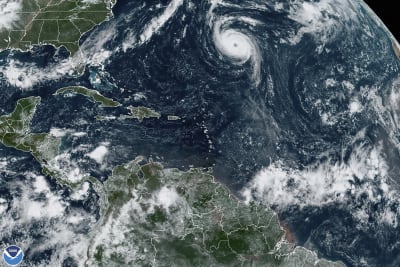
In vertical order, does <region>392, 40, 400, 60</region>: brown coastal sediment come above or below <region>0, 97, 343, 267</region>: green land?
above

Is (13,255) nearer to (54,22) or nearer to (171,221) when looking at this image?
(171,221)

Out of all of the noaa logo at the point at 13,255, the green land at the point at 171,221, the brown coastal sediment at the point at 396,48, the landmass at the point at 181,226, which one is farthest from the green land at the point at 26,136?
the brown coastal sediment at the point at 396,48

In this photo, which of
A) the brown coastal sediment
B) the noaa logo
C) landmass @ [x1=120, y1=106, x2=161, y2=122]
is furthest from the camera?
the brown coastal sediment

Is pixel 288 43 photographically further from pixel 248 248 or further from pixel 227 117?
pixel 248 248

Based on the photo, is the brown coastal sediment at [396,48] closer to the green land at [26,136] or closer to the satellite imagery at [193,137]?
the satellite imagery at [193,137]

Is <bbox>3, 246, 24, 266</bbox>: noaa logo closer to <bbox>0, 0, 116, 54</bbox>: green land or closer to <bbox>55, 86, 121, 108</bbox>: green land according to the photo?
<bbox>55, 86, 121, 108</bbox>: green land

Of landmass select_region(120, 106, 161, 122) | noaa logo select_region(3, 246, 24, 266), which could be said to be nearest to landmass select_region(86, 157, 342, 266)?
landmass select_region(120, 106, 161, 122)
